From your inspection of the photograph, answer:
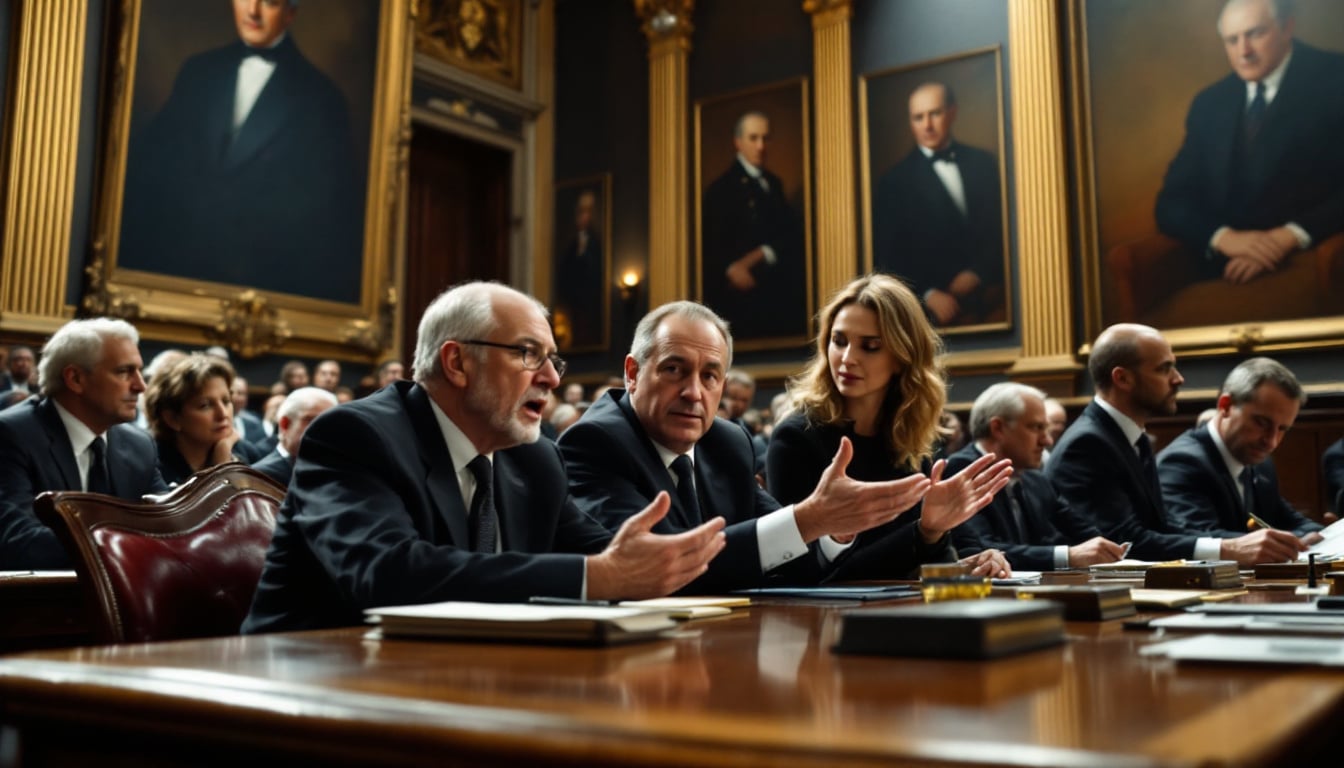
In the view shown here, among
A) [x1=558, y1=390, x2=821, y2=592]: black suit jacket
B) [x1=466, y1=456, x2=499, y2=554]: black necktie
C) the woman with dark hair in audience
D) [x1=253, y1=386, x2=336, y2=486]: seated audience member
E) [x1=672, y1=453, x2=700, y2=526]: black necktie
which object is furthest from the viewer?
[x1=253, y1=386, x2=336, y2=486]: seated audience member

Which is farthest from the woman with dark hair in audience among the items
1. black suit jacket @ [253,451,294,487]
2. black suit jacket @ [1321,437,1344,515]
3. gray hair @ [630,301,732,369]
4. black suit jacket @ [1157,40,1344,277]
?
black suit jacket @ [1157,40,1344,277]

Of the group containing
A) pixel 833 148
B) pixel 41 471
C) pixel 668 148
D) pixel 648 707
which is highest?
pixel 668 148

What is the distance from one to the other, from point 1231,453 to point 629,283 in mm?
7076

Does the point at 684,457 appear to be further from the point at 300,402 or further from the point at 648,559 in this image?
the point at 300,402

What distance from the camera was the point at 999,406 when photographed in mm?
4781

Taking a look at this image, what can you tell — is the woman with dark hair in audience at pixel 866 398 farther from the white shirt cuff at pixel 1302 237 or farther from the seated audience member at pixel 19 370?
the white shirt cuff at pixel 1302 237

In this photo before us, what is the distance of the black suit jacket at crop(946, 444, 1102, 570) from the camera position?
398cm

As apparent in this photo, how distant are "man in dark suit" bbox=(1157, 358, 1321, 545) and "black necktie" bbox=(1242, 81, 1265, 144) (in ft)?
14.4

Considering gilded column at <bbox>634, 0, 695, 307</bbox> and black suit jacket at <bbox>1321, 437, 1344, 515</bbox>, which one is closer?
black suit jacket at <bbox>1321, 437, 1344, 515</bbox>

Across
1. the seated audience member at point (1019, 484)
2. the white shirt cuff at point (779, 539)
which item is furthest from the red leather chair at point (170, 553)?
the seated audience member at point (1019, 484)

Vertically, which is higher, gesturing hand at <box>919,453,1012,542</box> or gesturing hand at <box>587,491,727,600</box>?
gesturing hand at <box>919,453,1012,542</box>

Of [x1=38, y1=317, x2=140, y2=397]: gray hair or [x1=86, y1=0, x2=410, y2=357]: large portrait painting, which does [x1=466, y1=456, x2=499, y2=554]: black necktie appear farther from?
[x1=86, y1=0, x2=410, y2=357]: large portrait painting

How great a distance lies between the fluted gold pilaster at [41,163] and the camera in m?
7.53

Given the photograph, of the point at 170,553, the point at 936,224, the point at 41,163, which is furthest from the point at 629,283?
the point at 170,553
